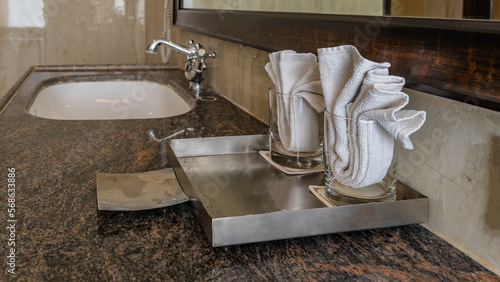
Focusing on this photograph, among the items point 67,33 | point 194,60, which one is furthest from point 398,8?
point 67,33

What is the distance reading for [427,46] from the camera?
0.59 meters

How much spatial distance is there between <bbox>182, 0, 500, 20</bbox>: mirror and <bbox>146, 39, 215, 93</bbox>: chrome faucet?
48cm

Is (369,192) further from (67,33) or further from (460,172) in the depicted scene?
(67,33)

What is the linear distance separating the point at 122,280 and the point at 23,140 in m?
0.62

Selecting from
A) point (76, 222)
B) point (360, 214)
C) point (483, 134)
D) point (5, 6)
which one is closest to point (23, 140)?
point (76, 222)

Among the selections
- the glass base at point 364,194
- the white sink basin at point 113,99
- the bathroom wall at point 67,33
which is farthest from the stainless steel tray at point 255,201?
the bathroom wall at point 67,33

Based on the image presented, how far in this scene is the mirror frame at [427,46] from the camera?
51cm

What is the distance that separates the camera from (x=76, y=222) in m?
0.64

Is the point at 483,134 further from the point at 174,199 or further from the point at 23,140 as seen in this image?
the point at 23,140

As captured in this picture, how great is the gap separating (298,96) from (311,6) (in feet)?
0.77

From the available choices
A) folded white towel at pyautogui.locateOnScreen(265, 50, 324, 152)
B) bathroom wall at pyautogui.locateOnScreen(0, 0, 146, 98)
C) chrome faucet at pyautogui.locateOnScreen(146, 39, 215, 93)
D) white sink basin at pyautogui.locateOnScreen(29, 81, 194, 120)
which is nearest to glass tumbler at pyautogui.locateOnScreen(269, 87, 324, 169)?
folded white towel at pyautogui.locateOnScreen(265, 50, 324, 152)

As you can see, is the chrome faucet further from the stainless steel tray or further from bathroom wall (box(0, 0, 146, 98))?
bathroom wall (box(0, 0, 146, 98))

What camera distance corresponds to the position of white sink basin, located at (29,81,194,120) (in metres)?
1.74

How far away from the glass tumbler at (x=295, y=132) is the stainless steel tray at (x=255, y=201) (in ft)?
0.09
